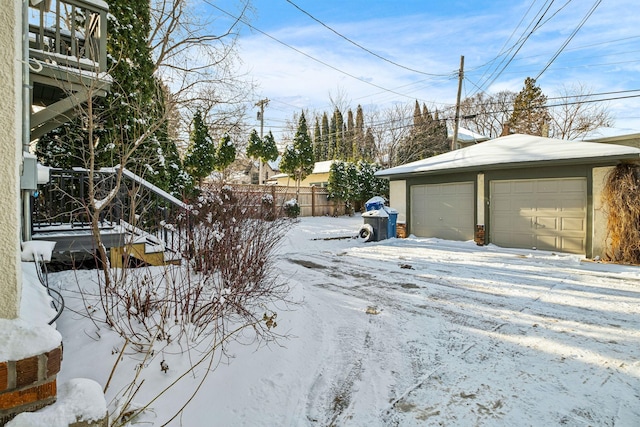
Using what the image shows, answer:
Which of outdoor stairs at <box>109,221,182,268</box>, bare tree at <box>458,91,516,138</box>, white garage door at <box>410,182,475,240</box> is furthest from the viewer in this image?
bare tree at <box>458,91,516,138</box>

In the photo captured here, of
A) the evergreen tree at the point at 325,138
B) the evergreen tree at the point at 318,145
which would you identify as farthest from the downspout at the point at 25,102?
the evergreen tree at the point at 318,145

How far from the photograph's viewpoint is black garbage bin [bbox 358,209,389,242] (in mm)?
10727

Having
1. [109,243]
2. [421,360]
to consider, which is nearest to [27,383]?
[421,360]

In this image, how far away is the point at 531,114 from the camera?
24.2 meters

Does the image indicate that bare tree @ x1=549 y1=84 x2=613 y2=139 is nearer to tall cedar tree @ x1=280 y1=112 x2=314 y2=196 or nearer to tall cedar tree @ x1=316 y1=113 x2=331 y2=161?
tall cedar tree @ x1=280 y1=112 x2=314 y2=196

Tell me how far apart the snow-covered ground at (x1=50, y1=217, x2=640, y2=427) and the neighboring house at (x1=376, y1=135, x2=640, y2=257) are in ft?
10.5

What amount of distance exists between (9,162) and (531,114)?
28917mm

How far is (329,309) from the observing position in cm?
432

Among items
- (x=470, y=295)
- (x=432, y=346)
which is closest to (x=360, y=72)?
(x=470, y=295)

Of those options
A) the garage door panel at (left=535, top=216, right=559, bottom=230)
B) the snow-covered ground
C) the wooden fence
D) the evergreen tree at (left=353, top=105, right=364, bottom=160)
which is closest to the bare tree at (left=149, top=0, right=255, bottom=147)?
the wooden fence

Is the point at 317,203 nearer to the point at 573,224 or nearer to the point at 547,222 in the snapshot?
the point at 547,222

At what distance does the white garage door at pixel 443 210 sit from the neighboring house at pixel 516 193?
0.08 feet

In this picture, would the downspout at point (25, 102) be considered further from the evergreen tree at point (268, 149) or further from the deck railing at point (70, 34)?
the evergreen tree at point (268, 149)

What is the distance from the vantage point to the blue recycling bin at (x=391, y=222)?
11.1 m
